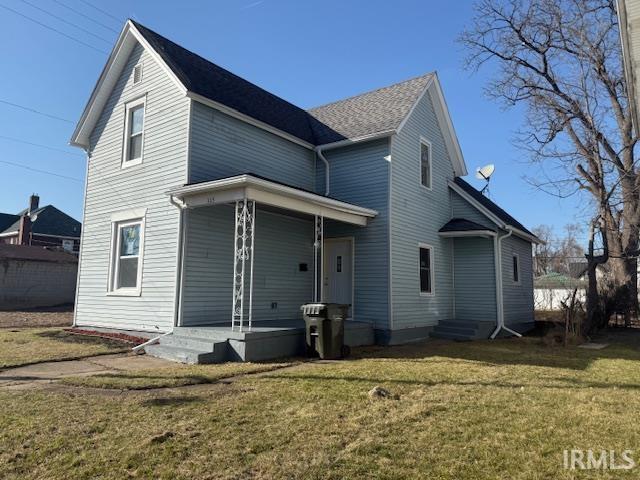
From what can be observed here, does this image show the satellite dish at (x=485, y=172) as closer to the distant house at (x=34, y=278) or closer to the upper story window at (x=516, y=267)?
A: the upper story window at (x=516, y=267)

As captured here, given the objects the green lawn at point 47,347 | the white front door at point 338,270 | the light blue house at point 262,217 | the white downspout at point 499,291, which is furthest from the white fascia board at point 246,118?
the white downspout at point 499,291

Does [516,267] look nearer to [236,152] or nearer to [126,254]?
[236,152]

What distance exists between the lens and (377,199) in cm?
1229

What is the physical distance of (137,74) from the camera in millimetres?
12086

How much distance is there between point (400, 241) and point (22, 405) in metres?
9.33

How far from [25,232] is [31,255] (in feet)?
36.0

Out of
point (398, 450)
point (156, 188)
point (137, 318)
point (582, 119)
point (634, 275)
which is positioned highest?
point (582, 119)

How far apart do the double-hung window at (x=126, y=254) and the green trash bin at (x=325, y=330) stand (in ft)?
15.1

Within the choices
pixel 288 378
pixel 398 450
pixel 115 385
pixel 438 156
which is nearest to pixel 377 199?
pixel 438 156

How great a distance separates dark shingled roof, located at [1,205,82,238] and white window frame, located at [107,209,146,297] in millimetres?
29319

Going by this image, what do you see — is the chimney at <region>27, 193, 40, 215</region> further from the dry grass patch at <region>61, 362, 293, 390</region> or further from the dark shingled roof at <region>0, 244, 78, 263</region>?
the dry grass patch at <region>61, 362, 293, 390</region>

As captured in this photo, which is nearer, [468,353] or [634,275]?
[468,353]

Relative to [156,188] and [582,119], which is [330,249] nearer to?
[156,188]

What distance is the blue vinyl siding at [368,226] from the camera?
11797mm
